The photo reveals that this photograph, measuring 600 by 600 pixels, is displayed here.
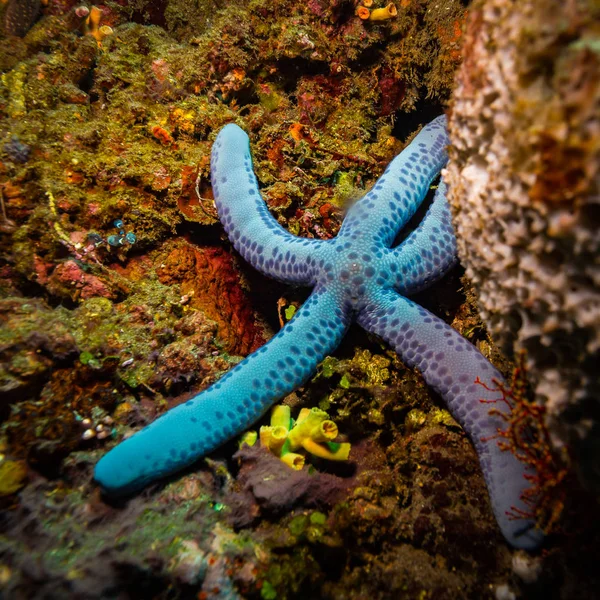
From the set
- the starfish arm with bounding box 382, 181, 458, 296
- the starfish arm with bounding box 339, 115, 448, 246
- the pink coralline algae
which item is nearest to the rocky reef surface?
the pink coralline algae

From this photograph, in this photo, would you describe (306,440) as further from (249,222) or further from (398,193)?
(398,193)

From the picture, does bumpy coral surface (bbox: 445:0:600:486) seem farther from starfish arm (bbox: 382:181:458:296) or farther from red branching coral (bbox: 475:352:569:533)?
starfish arm (bbox: 382:181:458:296)

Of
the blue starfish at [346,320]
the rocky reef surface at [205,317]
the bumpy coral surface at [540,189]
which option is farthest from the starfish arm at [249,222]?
the bumpy coral surface at [540,189]

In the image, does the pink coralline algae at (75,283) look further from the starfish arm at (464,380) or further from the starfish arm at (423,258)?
the starfish arm at (423,258)

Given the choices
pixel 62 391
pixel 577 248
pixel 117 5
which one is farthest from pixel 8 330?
pixel 117 5

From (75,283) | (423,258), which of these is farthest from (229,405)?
(423,258)

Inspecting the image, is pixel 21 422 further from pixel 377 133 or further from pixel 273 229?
pixel 377 133
